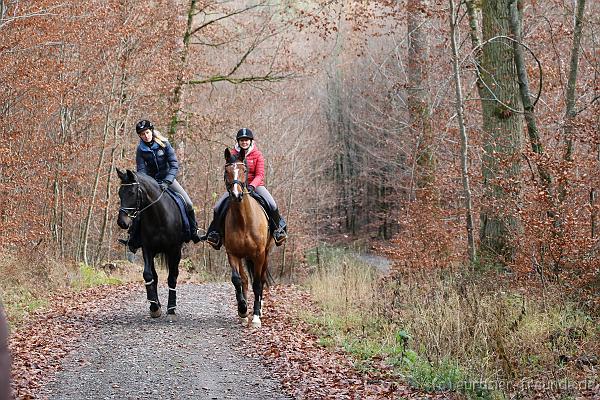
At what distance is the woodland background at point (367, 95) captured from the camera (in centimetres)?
1206

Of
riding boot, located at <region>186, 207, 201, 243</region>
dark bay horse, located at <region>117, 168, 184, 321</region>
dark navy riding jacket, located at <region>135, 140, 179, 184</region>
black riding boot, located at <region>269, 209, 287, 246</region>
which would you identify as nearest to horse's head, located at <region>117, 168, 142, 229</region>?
dark bay horse, located at <region>117, 168, 184, 321</region>

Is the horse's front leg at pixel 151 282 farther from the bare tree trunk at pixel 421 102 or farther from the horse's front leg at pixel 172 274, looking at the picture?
the bare tree trunk at pixel 421 102

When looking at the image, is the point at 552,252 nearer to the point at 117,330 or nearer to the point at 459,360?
the point at 459,360

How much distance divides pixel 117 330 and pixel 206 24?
17986mm

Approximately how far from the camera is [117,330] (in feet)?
38.9

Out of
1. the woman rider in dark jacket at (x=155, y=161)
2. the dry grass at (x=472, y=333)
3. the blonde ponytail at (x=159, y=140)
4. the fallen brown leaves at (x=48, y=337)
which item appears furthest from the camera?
the blonde ponytail at (x=159, y=140)

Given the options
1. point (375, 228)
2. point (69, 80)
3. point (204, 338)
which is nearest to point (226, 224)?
point (204, 338)

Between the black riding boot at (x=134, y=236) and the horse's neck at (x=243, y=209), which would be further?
the black riding boot at (x=134, y=236)

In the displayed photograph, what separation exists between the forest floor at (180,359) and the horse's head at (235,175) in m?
2.15

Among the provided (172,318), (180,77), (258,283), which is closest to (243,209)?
(258,283)

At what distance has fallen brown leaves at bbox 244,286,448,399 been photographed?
7914 mm

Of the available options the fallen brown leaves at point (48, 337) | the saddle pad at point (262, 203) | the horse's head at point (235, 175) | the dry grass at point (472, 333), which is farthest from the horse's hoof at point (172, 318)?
the horse's head at point (235, 175)

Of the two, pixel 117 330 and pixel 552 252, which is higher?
pixel 552 252

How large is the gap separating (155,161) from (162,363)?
4.64 metres
